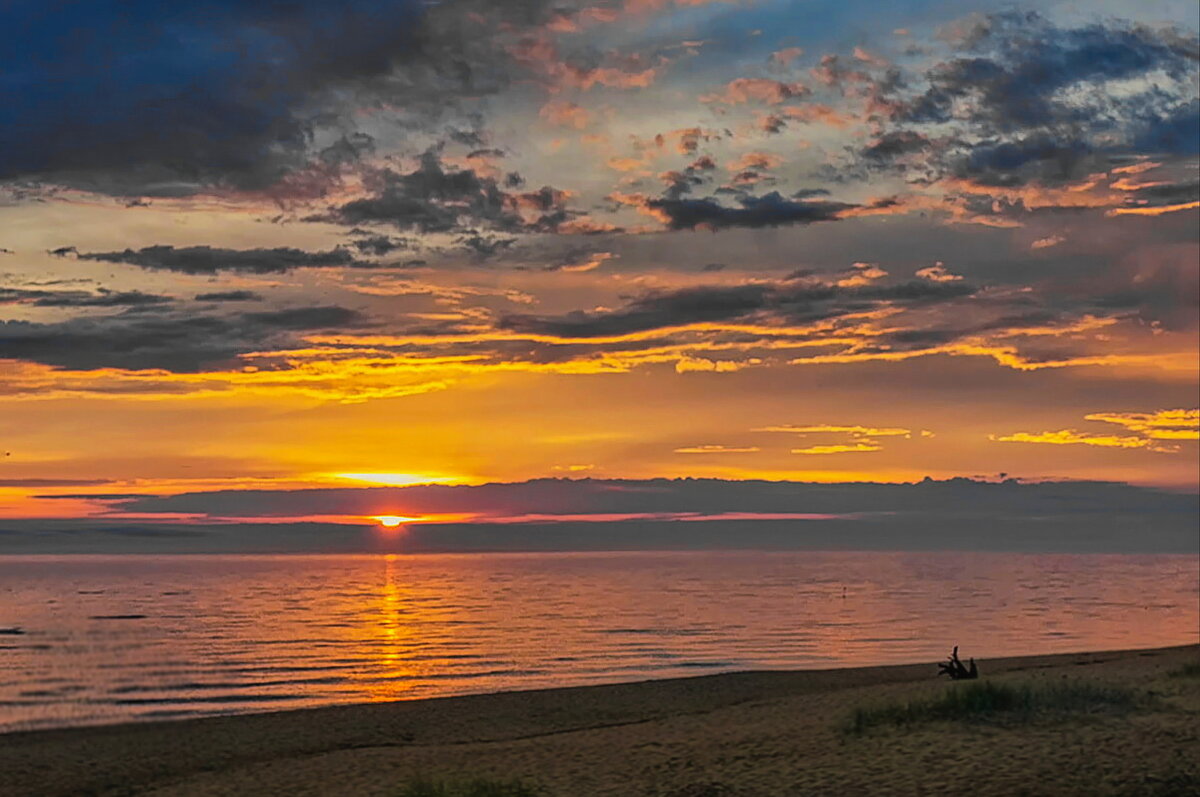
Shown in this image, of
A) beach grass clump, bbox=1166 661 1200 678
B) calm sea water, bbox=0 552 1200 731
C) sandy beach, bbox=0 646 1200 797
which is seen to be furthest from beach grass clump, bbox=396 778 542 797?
calm sea water, bbox=0 552 1200 731

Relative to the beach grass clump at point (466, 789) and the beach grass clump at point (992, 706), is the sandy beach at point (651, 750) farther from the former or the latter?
the beach grass clump at point (466, 789)

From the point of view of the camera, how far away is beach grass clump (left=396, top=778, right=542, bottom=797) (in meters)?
21.9

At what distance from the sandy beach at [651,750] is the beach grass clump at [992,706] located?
0.52 meters

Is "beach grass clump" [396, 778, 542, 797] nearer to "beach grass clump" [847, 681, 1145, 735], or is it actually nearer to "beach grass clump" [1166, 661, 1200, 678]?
"beach grass clump" [847, 681, 1145, 735]

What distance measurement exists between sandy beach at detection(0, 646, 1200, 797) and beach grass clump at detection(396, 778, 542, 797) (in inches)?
32.0

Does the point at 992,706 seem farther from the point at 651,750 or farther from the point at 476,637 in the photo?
the point at 476,637

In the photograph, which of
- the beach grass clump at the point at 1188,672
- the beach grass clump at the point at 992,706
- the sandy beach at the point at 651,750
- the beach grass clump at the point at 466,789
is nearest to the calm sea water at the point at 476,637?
the sandy beach at the point at 651,750

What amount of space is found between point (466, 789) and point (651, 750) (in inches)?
252

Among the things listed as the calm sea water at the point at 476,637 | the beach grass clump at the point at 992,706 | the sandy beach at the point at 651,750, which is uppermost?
the beach grass clump at the point at 992,706

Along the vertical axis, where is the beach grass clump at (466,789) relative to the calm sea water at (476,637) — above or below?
above

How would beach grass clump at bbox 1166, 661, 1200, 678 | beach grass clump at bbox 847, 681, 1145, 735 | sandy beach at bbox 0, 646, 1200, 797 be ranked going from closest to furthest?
sandy beach at bbox 0, 646, 1200, 797 → beach grass clump at bbox 847, 681, 1145, 735 → beach grass clump at bbox 1166, 661, 1200, 678

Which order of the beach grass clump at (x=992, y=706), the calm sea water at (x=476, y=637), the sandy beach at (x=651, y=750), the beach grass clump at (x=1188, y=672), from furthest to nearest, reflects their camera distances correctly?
1. the calm sea water at (x=476, y=637)
2. the beach grass clump at (x=1188, y=672)
3. the beach grass clump at (x=992, y=706)
4. the sandy beach at (x=651, y=750)

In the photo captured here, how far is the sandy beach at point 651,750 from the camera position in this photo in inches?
858

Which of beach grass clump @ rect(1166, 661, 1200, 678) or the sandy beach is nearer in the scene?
the sandy beach
